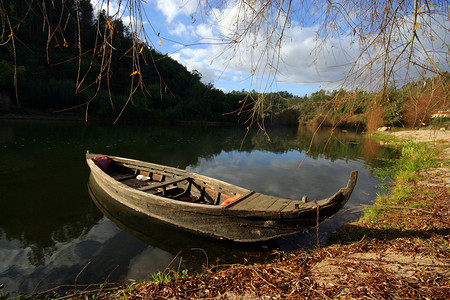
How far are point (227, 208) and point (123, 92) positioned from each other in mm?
44699

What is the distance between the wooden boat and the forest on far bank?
42.6 inches

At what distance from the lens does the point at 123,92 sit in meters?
42.3

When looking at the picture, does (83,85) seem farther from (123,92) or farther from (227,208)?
(227,208)

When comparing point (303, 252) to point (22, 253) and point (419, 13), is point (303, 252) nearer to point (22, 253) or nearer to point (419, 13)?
point (419, 13)

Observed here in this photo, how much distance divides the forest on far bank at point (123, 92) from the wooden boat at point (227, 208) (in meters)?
1.08

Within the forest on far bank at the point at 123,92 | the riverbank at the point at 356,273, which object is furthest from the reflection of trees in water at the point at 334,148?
the riverbank at the point at 356,273

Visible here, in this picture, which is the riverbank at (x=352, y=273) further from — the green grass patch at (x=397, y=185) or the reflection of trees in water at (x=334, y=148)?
the reflection of trees in water at (x=334, y=148)

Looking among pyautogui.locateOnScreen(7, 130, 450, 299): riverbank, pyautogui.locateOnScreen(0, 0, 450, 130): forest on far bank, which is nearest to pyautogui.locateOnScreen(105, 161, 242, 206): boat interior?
pyautogui.locateOnScreen(7, 130, 450, 299): riverbank

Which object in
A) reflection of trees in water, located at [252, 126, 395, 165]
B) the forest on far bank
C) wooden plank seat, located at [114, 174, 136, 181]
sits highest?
the forest on far bank

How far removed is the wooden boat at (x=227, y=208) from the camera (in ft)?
10.7

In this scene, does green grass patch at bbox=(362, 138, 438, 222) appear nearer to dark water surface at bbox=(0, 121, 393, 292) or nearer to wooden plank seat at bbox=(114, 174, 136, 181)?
dark water surface at bbox=(0, 121, 393, 292)

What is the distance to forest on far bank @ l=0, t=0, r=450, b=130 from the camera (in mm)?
1747

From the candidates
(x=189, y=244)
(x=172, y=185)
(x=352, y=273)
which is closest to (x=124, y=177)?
(x=172, y=185)

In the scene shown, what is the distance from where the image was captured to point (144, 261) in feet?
12.0
